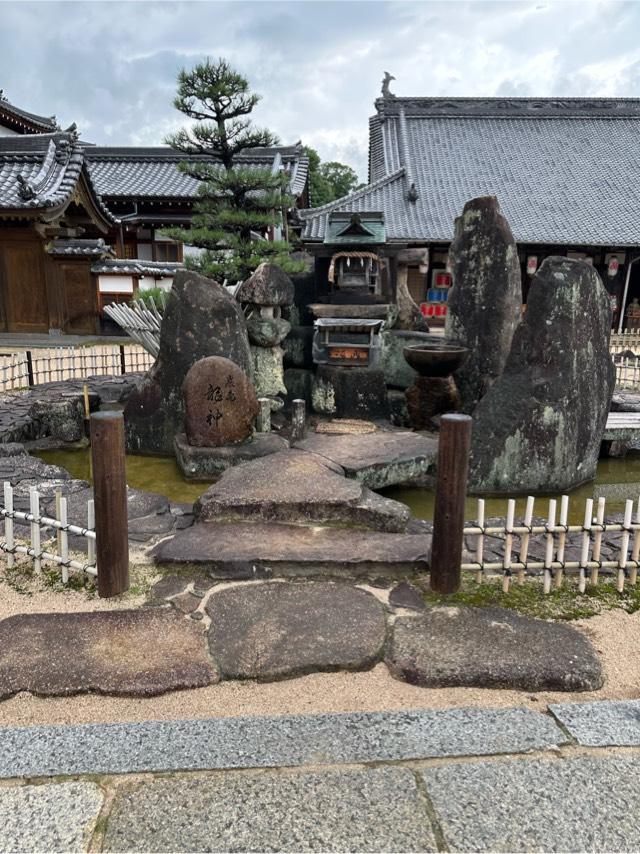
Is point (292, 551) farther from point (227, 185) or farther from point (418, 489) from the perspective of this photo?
point (227, 185)

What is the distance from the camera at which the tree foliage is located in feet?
145

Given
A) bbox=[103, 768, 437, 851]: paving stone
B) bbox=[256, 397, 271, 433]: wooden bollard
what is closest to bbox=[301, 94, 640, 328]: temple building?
bbox=[256, 397, 271, 433]: wooden bollard

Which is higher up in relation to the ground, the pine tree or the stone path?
the pine tree

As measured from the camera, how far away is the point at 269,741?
7.66 ft

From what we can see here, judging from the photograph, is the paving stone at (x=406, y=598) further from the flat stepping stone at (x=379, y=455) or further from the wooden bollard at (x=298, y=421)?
the wooden bollard at (x=298, y=421)

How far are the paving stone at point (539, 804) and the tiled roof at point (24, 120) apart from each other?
23135 mm

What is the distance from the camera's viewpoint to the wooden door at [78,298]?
17.1m

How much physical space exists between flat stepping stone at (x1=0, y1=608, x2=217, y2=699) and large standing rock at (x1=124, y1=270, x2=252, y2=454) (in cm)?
392

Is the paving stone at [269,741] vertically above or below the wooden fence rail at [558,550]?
below

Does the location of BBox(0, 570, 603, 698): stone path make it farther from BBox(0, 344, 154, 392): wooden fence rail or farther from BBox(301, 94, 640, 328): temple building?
BBox(301, 94, 640, 328): temple building

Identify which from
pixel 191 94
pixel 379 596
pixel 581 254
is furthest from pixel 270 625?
pixel 581 254

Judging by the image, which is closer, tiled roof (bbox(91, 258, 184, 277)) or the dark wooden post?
the dark wooden post

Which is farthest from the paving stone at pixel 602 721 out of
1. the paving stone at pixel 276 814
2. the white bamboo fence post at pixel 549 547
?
the white bamboo fence post at pixel 549 547

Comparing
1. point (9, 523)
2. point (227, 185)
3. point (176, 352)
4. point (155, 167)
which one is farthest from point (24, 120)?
point (9, 523)
